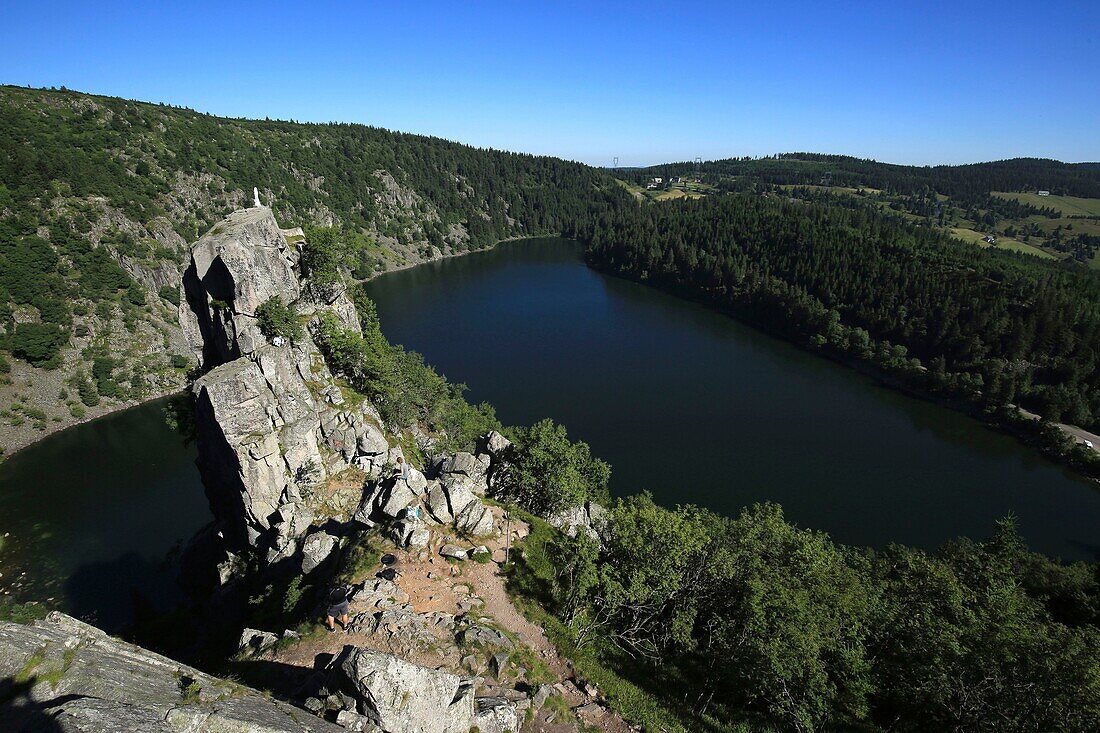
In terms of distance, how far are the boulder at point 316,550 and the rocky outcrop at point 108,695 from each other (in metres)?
12.6

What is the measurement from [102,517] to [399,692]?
188 feet

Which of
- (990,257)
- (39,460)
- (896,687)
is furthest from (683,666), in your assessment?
(990,257)

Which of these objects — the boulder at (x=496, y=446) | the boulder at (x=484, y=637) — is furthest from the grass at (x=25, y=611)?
the boulder at (x=484, y=637)

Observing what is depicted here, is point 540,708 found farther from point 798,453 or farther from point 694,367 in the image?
point 694,367

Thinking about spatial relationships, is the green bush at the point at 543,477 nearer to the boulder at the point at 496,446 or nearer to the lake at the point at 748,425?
the boulder at the point at 496,446

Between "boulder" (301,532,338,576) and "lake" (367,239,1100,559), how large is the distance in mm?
37077

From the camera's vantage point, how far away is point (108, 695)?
1044 cm

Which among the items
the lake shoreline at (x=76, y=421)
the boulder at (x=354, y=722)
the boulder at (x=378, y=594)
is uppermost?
the boulder at (x=354, y=722)

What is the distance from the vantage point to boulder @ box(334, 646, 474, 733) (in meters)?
12.4

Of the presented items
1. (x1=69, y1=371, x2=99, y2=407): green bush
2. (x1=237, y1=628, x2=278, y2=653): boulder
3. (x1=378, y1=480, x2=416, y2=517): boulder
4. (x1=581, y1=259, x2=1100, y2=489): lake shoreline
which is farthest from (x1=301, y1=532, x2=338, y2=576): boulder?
(x1=581, y1=259, x2=1100, y2=489): lake shoreline

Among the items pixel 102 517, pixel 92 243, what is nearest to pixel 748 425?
pixel 102 517

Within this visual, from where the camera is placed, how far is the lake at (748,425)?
56250mm

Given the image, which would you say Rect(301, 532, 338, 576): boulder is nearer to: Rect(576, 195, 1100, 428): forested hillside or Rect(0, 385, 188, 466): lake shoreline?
Rect(0, 385, 188, 466): lake shoreline

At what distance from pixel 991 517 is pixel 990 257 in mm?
102319
